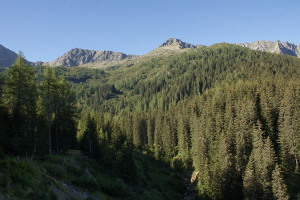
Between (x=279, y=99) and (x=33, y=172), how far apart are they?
7505cm

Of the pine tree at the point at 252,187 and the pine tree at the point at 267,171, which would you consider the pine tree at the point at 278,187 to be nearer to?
the pine tree at the point at 267,171

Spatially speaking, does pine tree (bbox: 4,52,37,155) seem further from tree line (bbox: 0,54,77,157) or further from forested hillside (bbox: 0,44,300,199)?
forested hillside (bbox: 0,44,300,199)

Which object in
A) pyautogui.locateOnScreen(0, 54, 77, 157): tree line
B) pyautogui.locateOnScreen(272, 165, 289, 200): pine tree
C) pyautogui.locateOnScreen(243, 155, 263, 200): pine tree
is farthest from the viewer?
pyautogui.locateOnScreen(243, 155, 263, 200): pine tree

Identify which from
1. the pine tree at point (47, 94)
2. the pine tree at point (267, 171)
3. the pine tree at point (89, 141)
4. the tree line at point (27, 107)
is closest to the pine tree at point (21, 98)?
the tree line at point (27, 107)

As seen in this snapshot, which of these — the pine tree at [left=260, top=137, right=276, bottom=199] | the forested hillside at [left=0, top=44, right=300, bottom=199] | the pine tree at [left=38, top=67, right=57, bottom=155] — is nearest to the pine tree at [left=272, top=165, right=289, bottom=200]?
the forested hillside at [left=0, top=44, right=300, bottom=199]

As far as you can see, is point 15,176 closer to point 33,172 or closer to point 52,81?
point 33,172

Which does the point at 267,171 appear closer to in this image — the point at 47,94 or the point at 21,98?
the point at 47,94

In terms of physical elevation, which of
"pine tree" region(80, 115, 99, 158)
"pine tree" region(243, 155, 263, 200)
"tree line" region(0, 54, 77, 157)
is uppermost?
"tree line" region(0, 54, 77, 157)

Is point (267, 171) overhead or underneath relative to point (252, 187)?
overhead

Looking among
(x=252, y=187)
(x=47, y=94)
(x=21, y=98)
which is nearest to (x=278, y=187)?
(x=252, y=187)

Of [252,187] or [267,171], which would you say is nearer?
[252,187]

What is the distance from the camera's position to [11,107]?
118ft

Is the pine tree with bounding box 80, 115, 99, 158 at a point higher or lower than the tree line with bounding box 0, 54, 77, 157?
lower

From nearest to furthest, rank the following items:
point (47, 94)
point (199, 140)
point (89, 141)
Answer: point (47, 94), point (89, 141), point (199, 140)
